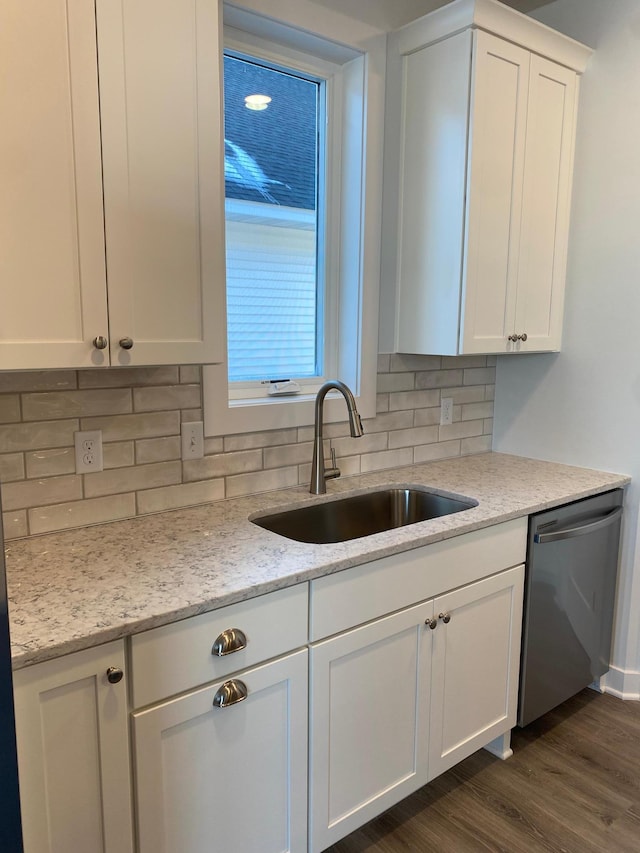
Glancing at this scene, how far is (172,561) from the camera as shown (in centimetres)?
154

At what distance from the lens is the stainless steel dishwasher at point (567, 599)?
2.20 m

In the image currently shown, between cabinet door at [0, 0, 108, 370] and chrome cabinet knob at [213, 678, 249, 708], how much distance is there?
77 centimetres

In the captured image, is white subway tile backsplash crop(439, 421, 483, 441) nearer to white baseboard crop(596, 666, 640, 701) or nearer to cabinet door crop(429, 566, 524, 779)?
cabinet door crop(429, 566, 524, 779)

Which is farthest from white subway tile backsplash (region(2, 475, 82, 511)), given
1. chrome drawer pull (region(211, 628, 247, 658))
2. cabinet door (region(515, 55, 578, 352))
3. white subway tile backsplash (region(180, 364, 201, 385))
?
cabinet door (region(515, 55, 578, 352))

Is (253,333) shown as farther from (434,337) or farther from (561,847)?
(561,847)

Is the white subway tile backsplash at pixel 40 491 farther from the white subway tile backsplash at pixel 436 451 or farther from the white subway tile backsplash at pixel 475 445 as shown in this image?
the white subway tile backsplash at pixel 475 445

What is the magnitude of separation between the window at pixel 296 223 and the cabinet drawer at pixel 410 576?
0.67 meters

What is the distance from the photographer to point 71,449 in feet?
5.66

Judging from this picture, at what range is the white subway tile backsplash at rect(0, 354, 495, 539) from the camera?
1649 millimetres

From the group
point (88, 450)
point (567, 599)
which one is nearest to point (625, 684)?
point (567, 599)

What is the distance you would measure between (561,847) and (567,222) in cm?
215

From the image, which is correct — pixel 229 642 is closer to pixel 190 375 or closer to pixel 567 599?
pixel 190 375

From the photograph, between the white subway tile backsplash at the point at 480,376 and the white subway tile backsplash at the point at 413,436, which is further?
the white subway tile backsplash at the point at 480,376

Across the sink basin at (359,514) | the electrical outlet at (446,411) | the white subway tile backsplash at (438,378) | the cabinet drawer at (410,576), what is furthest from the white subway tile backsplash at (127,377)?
the electrical outlet at (446,411)
